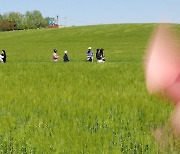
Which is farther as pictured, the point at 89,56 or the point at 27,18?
the point at 27,18

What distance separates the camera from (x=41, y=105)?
17.5 ft

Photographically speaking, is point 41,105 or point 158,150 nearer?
point 158,150

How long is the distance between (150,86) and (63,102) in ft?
14.5

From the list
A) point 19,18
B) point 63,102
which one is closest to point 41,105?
point 63,102

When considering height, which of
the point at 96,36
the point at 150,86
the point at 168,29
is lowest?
the point at 96,36

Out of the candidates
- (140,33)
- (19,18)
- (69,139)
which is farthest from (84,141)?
(19,18)

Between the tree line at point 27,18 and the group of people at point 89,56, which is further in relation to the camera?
the tree line at point 27,18

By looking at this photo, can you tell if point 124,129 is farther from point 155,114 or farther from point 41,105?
point 41,105

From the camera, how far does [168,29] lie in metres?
1.19

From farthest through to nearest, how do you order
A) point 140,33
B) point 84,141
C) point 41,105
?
1. point 140,33
2. point 41,105
3. point 84,141

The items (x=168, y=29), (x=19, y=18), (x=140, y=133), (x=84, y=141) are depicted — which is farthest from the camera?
(x=19, y=18)

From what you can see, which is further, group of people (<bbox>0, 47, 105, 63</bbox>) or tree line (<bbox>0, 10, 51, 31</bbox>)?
tree line (<bbox>0, 10, 51, 31</bbox>)

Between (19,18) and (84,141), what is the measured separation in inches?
6656

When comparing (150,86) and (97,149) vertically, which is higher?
(150,86)
